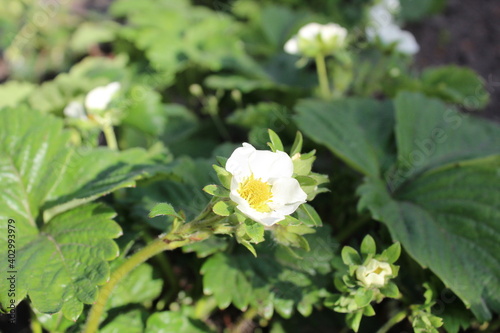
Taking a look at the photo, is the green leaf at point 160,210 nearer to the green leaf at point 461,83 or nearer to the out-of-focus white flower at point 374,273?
the out-of-focus white flower at point 374,273

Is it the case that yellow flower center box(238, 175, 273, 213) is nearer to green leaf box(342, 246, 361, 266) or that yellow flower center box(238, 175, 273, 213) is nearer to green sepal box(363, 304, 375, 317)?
green leaf box(342, 246, 361, 266)

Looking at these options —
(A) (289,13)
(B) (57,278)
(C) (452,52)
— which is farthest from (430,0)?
(B) (57,278)

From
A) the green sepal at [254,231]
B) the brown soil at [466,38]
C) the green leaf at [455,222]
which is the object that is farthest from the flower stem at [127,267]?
the brown soil at [466,38]

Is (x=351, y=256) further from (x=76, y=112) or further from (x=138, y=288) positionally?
(x=76, y=112)

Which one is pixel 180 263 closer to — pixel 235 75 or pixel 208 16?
pixel 235 75

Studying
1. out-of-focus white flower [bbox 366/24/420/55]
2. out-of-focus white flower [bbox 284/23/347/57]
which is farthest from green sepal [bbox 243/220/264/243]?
out-of-focus white flower [bbox 366/24/420/55]

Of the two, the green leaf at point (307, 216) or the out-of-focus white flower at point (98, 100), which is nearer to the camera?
the green leaf at point (307, 216)
